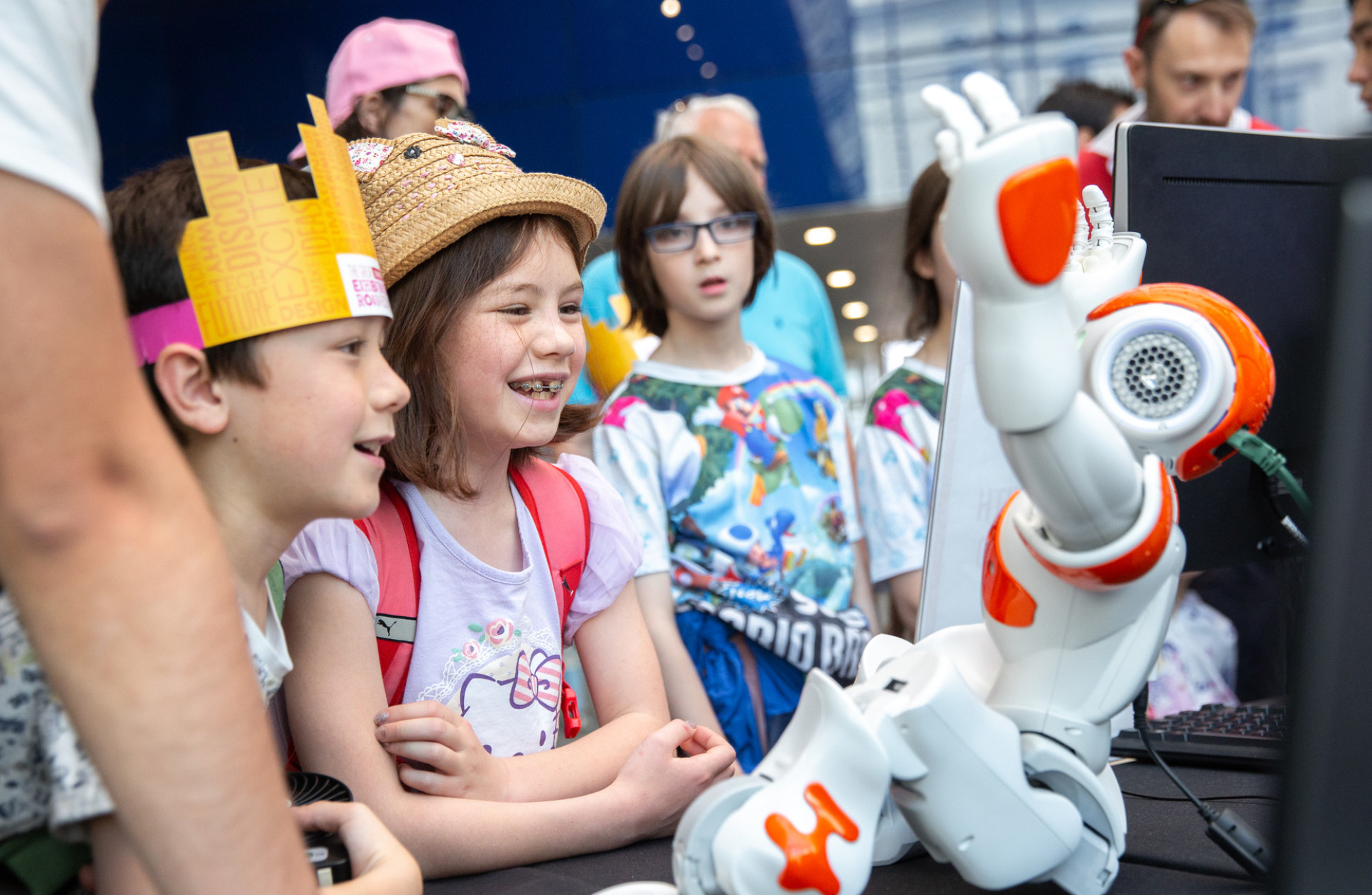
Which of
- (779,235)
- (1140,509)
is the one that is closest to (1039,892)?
(1140,509)

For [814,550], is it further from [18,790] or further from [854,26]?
[854,26]

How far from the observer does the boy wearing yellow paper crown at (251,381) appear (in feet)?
2.12

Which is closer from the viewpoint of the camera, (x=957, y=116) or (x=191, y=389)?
(x=957, y=116)

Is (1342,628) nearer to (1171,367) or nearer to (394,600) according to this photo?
(1171,367)

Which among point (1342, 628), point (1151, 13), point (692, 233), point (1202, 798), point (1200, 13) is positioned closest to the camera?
point (1342, 628)

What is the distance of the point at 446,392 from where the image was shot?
1.12 metres

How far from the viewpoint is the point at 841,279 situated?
426cm

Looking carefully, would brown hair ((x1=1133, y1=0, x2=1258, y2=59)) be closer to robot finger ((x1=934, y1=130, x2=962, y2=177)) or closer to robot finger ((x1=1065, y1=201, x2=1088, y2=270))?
robot finger ((x1=1065, y1=201, x2=1088, y2=270))

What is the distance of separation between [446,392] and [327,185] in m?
0.36

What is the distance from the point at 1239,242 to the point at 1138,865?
623 millimetres

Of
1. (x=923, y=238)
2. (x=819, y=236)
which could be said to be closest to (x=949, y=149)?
(x=923, y=238)

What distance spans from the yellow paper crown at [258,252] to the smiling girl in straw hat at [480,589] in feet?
0.89

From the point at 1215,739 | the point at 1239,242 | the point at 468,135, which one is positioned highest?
the point at 468,135

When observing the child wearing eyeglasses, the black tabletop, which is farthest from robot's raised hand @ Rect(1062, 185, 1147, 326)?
the child wearing eyeglasses
